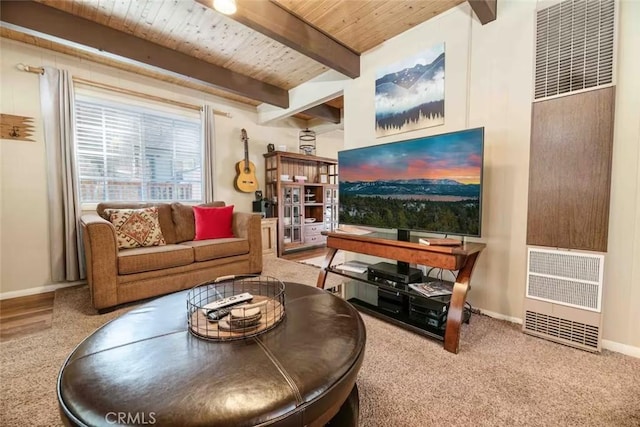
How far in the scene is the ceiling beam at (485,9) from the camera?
1.79 meters

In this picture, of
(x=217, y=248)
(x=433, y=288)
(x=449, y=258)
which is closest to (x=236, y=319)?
(x=449, y=258)

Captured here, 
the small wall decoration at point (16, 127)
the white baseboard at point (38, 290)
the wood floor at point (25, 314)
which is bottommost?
the wood floor at point (25, 314)

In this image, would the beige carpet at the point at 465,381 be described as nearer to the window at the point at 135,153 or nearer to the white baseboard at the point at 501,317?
the white baseboard at the point at 501,317

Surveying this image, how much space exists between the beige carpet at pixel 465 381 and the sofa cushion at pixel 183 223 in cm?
122

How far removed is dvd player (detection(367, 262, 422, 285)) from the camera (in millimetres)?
1920

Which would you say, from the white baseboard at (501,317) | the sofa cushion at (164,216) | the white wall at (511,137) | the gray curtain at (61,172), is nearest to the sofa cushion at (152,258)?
the sofa cushion at (164,216)

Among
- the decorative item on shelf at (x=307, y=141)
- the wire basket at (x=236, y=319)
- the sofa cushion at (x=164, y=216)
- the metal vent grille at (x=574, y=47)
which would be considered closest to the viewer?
the wire basket at (x=236, y=319)

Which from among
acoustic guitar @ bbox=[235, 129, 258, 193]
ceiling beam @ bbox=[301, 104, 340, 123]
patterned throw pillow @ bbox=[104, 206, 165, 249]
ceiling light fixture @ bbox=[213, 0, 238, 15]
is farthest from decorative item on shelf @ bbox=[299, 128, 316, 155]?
ceiling light fixture @ bbox=[213, 0, 238, 15]

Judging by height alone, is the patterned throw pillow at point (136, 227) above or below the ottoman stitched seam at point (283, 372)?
above

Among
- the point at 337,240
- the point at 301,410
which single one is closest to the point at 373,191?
the point at 337,240

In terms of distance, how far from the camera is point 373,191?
223 centimetres

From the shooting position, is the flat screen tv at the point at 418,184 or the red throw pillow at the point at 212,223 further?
the red throw pillow at the point at 212,223

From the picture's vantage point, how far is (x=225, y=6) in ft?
5.58

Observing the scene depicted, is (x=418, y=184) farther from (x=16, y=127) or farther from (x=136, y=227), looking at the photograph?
(x=16, y=127)
